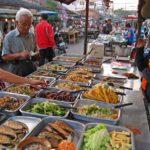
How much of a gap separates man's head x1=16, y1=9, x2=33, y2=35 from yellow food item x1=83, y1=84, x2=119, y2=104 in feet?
5.01

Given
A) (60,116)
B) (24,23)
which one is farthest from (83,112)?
(24,23)

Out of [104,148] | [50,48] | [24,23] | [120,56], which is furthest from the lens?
[50,48]

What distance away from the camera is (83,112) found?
7.06 feet

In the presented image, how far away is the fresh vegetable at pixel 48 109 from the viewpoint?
212 cm

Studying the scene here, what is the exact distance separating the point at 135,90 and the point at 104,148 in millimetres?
1561

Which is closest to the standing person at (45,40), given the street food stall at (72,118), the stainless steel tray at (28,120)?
the street food stall at (72,118)

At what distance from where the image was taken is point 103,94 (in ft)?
8.29

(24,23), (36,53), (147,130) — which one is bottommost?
(147,130)

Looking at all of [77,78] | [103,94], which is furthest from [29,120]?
[77,78]

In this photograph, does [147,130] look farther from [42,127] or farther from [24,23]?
[24,23]

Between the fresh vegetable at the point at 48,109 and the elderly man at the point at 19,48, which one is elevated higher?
the elderly man at the point at 19,48

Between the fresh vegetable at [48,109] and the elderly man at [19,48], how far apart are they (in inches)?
57.9

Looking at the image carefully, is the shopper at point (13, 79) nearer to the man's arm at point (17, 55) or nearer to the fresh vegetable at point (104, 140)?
the man's arm at point (17, 55)

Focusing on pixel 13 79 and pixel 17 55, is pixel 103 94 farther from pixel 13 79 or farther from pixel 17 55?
pixel 17 55
